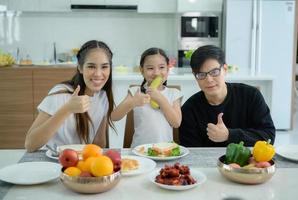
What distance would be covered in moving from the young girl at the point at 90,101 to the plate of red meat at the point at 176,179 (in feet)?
2.22

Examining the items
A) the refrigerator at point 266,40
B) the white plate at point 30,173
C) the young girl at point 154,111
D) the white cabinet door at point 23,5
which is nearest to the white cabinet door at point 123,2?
the white cabinet door at point 23,5

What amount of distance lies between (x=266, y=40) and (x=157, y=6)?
Result: 57.4 inches

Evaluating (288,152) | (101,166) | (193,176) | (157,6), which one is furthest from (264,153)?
(157,6)

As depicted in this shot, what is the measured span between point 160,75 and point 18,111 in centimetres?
256

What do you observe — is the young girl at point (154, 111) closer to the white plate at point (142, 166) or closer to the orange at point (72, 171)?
the white plate at point (142, 166)

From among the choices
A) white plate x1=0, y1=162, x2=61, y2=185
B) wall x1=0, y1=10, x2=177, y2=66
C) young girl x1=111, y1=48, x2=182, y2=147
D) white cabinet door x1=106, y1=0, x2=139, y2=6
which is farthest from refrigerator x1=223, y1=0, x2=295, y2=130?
white plate x1=0, y1=162, x2=61, y2=185

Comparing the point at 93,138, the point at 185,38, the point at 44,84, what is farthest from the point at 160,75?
the point at 185,38

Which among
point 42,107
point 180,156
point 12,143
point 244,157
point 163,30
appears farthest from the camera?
point 163,30

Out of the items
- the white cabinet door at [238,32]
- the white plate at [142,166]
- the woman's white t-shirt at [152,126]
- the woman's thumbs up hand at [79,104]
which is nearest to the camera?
the white plate at [142,166]

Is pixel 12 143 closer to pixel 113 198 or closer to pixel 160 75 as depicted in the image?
pixel 160 75

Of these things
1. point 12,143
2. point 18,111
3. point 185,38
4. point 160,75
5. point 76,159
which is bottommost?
point 12,143

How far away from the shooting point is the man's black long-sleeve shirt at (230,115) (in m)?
2.05

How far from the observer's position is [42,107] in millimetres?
1924

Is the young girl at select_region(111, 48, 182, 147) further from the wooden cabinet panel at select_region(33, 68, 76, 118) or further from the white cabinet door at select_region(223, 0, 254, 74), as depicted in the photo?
the white cabinet door at select_region(223, 0, 254, 74)
